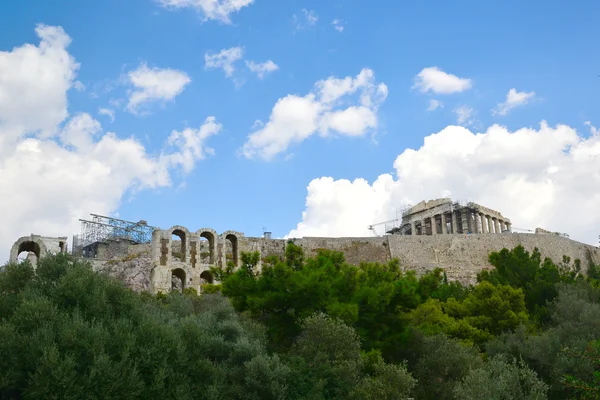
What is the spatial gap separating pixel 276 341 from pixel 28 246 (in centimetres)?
2167

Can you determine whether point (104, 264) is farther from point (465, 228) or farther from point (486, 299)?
point (465, 228)

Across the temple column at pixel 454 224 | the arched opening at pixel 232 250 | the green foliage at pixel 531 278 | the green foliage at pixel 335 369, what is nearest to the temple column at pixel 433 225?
the temple column at pixel 454 224

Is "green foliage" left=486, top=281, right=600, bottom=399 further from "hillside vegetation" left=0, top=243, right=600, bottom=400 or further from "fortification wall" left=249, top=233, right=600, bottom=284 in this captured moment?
"fortification wall" left=249, top=233, right=600, bottom=284

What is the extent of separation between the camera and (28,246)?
35.7 m

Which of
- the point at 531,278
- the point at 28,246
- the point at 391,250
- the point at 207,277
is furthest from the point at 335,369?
the point at 391,250

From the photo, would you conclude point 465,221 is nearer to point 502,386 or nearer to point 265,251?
point 265,251

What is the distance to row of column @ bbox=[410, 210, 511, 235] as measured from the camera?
188 feet

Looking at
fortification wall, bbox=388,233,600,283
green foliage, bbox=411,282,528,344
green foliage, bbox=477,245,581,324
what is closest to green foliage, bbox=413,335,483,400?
green foliage, bbox=411,282,528,344

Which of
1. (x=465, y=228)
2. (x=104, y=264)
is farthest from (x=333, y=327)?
(x=465, y=228)

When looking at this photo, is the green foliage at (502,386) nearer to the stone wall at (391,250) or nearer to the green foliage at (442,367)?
the green foliage at (442,367)

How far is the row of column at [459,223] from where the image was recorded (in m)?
57.3

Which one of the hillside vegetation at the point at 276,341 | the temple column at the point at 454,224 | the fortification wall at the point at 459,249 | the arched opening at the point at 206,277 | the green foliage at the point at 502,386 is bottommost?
the green foliage at the point at 502,386

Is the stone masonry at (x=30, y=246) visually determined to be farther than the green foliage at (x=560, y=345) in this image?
Yes

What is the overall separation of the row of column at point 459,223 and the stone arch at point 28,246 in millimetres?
33428
